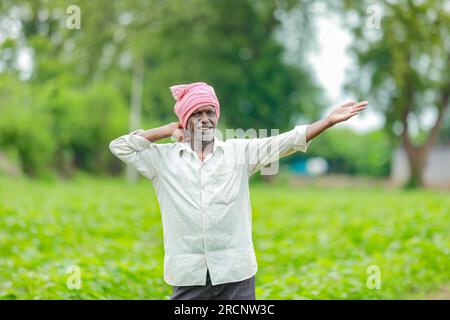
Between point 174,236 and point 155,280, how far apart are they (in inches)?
124

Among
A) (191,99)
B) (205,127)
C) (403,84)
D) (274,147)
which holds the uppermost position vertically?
(403,84)

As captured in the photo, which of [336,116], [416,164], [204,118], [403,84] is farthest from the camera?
[416,164]

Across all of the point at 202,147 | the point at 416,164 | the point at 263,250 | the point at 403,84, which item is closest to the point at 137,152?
the point at 202,147

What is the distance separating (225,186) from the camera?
3652 mm

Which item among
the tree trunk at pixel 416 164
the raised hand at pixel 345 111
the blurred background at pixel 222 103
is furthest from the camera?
the tree trunk at pixel 416 164

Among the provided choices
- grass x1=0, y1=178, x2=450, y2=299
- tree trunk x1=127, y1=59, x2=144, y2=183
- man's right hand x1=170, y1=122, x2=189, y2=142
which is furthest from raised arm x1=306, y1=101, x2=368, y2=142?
tree trunk x1=127, y1=59, x2=144, y2=183

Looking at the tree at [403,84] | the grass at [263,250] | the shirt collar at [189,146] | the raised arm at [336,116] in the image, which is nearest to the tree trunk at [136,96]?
the tree at [403,84]

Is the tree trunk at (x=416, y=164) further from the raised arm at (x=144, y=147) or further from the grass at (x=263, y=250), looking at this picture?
the raised arm at (x=144, y=147)

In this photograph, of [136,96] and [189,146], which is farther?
[136,96]

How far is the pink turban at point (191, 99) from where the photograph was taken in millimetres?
3631

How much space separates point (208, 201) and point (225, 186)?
120 millimetres

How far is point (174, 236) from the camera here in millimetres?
3684

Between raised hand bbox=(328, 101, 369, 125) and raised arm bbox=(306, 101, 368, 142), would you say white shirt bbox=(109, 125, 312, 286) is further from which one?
raised hand bbox=(328, 101, 369, 125)

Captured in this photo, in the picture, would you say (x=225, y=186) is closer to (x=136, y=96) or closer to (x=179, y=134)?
(x=179, y=134)
